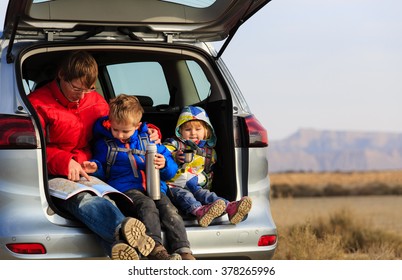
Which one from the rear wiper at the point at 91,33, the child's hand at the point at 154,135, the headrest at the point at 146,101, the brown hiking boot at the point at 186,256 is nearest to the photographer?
the brown hiking boot at the point at 186,256

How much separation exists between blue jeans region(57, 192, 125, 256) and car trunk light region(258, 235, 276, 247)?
0.94 meters

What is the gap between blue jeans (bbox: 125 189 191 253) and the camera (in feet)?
18.3

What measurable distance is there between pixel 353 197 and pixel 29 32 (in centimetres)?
1922

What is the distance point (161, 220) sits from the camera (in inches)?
224

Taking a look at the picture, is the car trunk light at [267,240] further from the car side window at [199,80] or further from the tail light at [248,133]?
the car side window at [199,80]

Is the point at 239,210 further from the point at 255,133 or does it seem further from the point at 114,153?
the point at 114,153

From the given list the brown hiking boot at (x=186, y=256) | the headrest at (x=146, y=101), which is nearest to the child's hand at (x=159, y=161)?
the brown hiking boot at (x=186, y=256)

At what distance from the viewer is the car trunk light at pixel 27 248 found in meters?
5.43

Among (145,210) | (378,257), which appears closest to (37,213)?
(145,210)

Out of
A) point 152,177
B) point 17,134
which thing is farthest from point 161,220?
point 17,134

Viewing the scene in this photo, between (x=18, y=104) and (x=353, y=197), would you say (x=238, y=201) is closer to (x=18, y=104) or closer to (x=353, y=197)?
(x=18, y=104)

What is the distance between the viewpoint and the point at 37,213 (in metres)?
5.46

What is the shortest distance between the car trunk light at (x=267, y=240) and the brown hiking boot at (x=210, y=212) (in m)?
0.34

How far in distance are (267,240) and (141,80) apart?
2.10 metres
